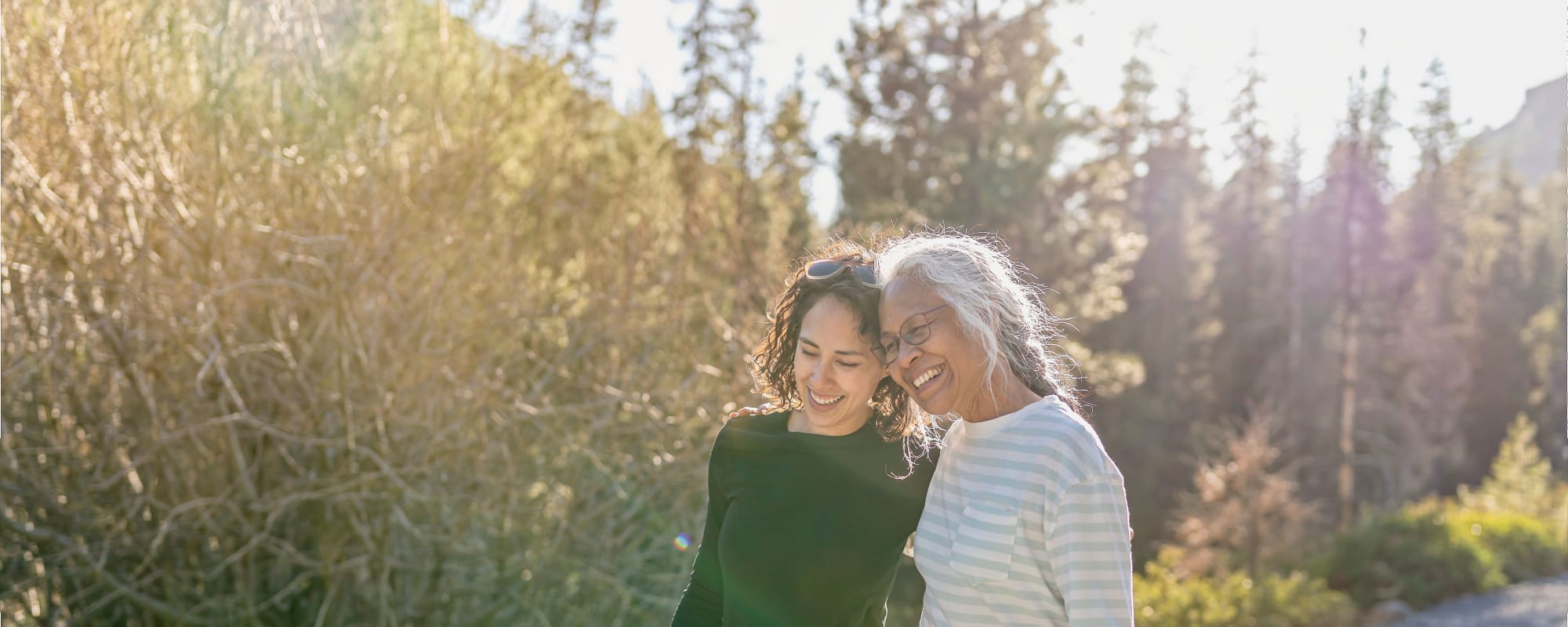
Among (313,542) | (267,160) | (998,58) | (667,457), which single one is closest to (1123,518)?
(667,457)

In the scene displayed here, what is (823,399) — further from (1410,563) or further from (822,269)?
(1410,563)

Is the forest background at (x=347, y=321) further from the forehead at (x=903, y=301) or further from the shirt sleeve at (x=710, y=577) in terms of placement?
the shirt sleeve at (x=710, y=577)

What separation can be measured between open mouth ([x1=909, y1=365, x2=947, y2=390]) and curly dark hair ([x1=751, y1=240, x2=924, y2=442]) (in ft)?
0.76

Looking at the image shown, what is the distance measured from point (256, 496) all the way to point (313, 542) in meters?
0.48

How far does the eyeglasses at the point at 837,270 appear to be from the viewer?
210cm

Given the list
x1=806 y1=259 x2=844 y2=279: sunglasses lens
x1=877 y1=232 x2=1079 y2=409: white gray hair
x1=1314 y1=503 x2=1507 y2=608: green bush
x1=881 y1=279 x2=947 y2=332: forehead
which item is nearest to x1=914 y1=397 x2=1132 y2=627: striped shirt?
x1=877 y1=232 x2=1079 y2=409: white gray hair

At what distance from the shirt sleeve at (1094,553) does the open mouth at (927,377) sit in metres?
0.34

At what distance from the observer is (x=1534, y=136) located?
1905 centimetres

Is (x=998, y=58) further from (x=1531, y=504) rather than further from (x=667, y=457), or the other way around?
(x=667, y=457)

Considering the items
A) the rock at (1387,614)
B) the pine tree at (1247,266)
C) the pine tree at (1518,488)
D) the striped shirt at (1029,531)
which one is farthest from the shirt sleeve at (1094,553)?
the pine tree at (1247,266)

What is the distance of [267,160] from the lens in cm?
515

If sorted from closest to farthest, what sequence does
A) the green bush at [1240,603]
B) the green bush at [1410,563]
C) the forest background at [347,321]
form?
the forest background at [347,321], the green bush at [1240,603], the green bush at [1410,563]

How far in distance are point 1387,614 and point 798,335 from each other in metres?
11.0

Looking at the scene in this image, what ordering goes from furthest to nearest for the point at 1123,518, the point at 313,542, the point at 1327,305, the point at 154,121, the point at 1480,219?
the point at 1480,219 → the point at 1327,305 → the point at 313,542 → the point at 154,121 → the point at 1123,518
